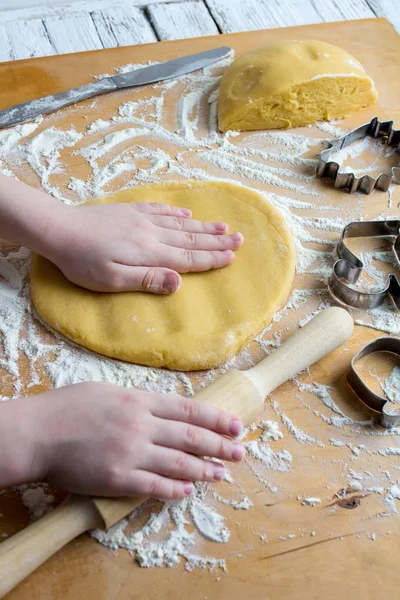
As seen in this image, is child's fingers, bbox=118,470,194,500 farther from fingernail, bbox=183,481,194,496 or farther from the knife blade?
the knife blade

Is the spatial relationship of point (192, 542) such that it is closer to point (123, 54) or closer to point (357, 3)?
point (123, 54)

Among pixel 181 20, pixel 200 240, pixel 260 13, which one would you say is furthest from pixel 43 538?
pixel 260 13

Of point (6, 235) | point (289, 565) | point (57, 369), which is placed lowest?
point (289, 565)

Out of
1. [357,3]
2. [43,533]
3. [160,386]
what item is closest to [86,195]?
[160,386]

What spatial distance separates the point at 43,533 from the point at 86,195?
27.2 inches

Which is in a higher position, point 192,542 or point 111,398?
point 111,398

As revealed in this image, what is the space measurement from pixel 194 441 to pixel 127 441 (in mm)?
90

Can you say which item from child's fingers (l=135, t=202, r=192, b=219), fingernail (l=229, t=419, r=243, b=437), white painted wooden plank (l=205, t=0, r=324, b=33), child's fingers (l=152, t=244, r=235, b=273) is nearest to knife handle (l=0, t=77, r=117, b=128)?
child's fingers (l=135, t=202, r=192, b=219)

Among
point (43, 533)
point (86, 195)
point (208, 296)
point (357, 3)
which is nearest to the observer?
point (43, 533)

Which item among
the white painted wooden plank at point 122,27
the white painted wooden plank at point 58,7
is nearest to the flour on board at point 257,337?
the white painted wooden plank at point 122,27

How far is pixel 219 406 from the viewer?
2.92 ft

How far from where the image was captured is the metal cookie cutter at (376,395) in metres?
0.95

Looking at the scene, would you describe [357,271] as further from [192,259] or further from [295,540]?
[295,540]

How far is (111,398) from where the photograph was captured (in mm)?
853
